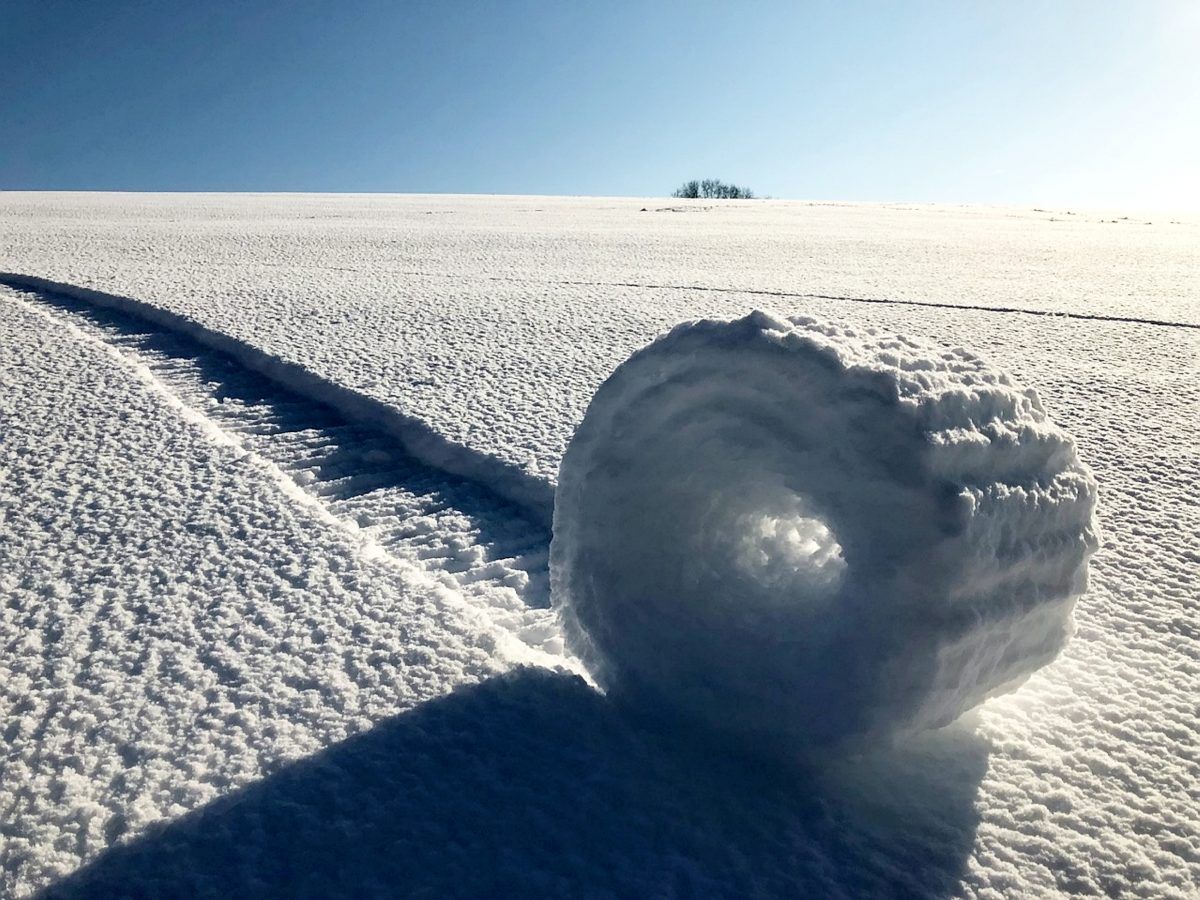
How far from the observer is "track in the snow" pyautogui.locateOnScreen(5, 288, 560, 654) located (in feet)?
5.55

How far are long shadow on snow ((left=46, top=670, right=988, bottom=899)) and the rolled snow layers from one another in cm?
8

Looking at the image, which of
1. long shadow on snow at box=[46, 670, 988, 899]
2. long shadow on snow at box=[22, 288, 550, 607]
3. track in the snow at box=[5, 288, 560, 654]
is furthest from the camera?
long shadow on snow at box=[22, 288, 550, 607]

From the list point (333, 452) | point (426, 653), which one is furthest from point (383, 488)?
point (426, 653)

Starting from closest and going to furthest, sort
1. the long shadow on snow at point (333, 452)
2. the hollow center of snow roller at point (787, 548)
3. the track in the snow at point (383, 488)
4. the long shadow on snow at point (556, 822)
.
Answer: the long shadow on snow at point (556, 822) → the hollow center of snow roller at point (787, 548) → the track in the snow at point (383, 488) → the long shadow on snow at point (333, 452)

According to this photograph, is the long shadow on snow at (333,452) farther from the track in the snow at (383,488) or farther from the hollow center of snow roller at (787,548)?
the hollow center of snow roller at (787,548)

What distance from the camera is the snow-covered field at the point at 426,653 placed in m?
1.02

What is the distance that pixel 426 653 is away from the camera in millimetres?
1386

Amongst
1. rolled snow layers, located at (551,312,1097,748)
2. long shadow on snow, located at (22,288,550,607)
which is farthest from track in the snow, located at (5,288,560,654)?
rolled snow layers, located at (551,312,1097,748)

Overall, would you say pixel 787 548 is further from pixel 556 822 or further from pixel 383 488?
pixel 383 488

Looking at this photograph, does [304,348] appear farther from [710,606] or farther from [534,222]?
[534,222]

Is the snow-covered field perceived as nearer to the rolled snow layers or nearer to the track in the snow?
the track in the snow

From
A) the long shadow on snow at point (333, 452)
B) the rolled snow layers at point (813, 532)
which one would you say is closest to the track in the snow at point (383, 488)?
the long shadow on snow at point (333, 452)

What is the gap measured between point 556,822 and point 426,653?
16.4 inches

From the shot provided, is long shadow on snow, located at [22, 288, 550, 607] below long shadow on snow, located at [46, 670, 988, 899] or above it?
above
